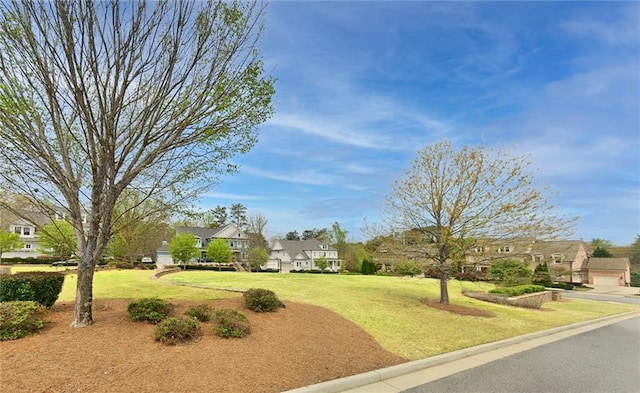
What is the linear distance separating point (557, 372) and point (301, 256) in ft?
185

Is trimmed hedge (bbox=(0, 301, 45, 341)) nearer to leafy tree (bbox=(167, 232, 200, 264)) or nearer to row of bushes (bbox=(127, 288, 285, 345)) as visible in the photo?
row of bushes (bbox=(127, 288, 285, 345))

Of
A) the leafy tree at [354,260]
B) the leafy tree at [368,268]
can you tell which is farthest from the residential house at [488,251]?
the leafy tree at [354,260]

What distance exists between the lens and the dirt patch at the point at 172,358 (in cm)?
457

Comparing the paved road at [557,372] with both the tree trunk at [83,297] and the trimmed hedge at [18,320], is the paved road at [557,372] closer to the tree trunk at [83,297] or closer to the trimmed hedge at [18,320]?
the tree trunk at [83,297]

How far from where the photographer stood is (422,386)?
18.9ft

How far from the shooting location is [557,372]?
679cm

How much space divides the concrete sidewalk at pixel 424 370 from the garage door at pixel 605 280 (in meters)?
46.8

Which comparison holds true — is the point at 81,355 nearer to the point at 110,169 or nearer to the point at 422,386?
the point at 110,169

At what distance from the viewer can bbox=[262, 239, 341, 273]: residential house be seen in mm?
62062

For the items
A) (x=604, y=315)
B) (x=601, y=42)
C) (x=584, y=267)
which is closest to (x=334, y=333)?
(x=601, y=42)

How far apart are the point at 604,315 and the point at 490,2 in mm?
14640

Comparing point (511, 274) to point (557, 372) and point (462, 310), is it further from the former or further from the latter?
point (557, 372)

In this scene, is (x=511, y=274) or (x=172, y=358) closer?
(x=172, y=358)

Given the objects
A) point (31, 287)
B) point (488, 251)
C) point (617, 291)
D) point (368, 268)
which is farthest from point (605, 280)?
point (31, 287)
